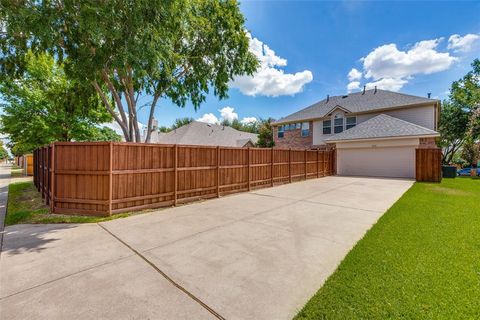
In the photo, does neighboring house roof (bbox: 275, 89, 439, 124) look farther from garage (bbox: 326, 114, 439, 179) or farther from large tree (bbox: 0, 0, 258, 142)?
large tree (bbox: 0, 0, 258, 142)

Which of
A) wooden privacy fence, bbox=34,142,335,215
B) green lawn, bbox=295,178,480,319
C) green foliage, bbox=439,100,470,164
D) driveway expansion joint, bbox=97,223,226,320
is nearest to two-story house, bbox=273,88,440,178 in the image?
green foliage, bbox=439,100,470,164

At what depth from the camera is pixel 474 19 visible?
962 cm

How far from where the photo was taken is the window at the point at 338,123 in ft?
67.3

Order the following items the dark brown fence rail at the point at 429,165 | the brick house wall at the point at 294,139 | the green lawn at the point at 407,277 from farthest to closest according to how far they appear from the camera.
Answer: the brick house wall at the point at 294,139 → the dark brown fence rail at the point at 429,165 → the green lawn at the point at 407,277

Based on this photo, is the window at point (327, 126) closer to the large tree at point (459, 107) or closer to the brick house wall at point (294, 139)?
the brick house wall at point (294, 139)

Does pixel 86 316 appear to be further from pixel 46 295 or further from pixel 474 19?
pixel 474 19

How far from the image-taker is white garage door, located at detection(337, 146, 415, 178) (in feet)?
50.2

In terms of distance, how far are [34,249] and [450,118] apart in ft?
107

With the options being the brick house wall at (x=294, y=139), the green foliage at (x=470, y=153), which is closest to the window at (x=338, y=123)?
the brick house wall at (x=294, y=139)

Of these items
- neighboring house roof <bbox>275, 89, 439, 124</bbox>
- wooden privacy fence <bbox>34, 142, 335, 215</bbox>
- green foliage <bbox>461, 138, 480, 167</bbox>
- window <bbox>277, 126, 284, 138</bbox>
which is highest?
neighboring house roof <bbox>275, 89, 439, 124</bbox>

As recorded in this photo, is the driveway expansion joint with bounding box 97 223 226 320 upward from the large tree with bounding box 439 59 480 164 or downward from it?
downward

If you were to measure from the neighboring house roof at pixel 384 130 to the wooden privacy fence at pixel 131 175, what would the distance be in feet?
38.7

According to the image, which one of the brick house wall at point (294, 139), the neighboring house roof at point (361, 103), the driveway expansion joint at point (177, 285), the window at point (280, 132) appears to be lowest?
the driveway expansion joint at point (177, 285)

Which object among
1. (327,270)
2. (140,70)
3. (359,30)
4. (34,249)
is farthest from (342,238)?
(359,30)
